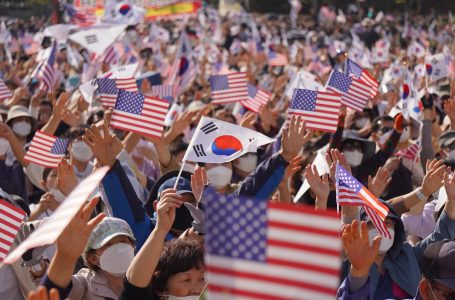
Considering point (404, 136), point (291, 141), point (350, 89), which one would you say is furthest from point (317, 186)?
point (350, 89)

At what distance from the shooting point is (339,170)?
5.25 meters

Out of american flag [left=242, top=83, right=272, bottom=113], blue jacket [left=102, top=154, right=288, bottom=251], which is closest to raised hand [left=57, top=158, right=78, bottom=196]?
blue jacket [left=102, top=154, right=288, bottom=251]

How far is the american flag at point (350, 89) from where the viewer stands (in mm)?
10062

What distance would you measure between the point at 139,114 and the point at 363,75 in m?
3.66

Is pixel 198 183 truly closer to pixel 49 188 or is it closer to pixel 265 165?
pixel 265 165

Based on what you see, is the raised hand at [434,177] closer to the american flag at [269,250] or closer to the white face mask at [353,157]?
the white face mask at [353,157]

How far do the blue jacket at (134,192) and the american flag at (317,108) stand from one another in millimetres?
2625

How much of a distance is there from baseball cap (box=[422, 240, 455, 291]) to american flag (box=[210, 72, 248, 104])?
7.24 m

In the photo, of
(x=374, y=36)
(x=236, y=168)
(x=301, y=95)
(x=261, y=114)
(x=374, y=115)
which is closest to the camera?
(x=236, y=168)

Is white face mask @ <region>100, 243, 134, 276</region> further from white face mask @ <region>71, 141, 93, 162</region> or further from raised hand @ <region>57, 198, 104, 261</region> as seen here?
white face mask @ <region>71, 141, 93, 162</region>

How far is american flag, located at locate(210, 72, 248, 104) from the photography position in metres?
11.3

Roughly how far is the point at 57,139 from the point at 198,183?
3166mm

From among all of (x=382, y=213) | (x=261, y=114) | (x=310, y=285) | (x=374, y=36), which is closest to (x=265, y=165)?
(x=382, y=213)

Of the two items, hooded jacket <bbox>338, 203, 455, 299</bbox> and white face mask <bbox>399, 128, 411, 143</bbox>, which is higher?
hooded jacket <bbox>338, 203, 455, 299</bbox>
